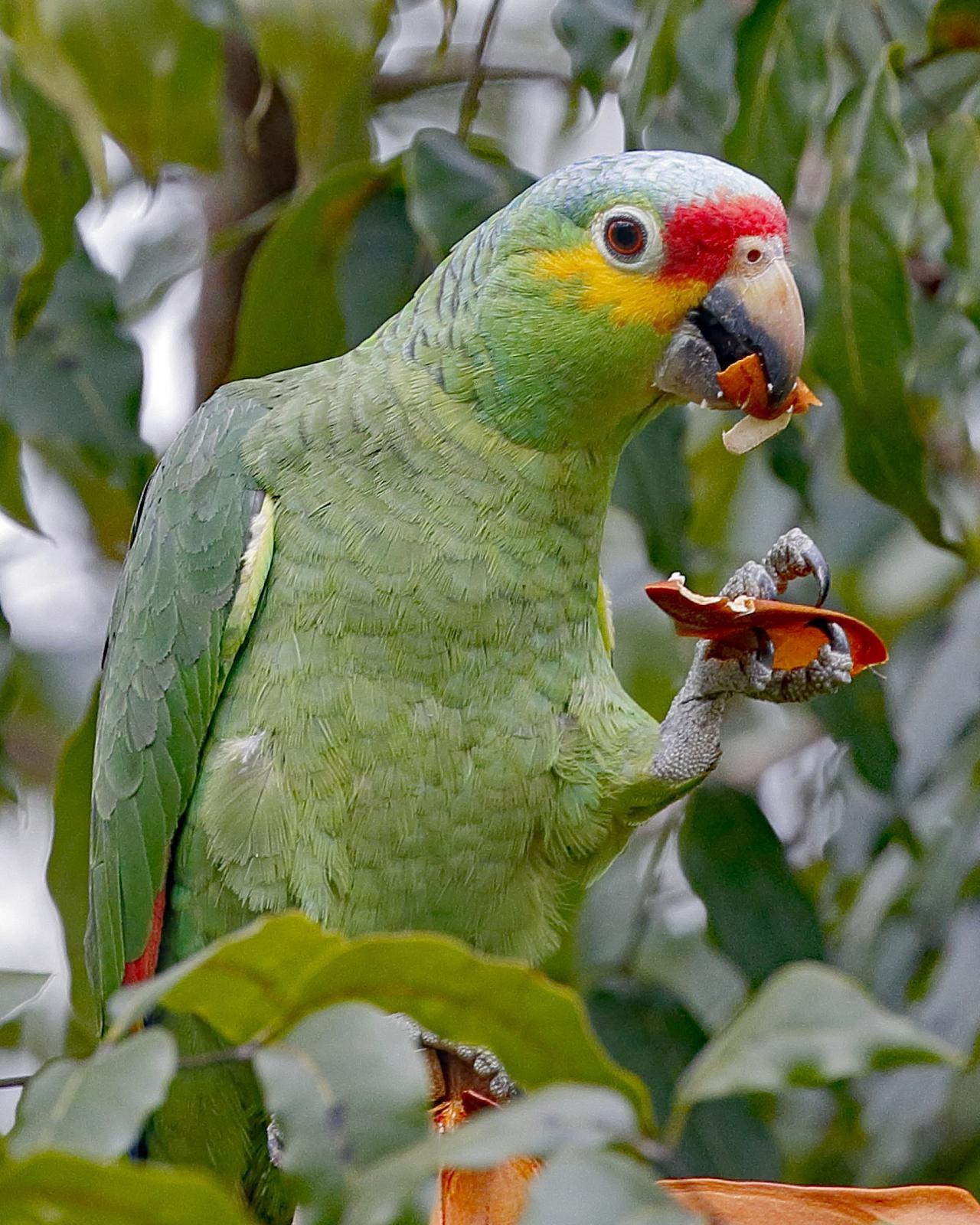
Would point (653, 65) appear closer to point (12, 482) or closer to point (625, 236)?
point (625, 236)

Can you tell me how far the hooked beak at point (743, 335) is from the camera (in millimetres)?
1346

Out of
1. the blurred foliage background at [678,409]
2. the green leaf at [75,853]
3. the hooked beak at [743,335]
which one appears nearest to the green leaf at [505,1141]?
the blurred foliage background at [678,409]

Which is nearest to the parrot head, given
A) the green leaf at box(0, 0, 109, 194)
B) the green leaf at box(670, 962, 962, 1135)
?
the green leaf at box(0, 0, 109, 194)

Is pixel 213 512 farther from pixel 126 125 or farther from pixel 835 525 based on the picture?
pixel 835 525

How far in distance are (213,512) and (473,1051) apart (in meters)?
0.58

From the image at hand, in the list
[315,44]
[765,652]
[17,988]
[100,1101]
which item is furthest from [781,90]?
[100,1101]

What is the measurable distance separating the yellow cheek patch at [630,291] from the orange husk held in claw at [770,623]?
25cm

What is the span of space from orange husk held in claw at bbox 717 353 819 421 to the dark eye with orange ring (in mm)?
136

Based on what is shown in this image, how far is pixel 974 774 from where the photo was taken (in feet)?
6.26

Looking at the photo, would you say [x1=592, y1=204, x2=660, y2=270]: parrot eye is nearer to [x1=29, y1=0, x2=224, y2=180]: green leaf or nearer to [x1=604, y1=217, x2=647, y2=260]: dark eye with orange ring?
[x1=604, y1=217, x2=647, y2=260]: dark eye with orange ring

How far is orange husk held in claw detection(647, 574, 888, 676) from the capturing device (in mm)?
1215

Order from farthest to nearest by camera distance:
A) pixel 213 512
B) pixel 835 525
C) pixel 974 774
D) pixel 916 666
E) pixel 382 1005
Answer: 1. pixel 835 525
2. pixel 916 666
3. pixel 974 774
4. pixel 213 512
5. pixel 382 1005

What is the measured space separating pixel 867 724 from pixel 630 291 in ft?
1.95

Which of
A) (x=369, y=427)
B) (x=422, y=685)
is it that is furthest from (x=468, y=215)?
(x=422, y=685)
